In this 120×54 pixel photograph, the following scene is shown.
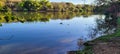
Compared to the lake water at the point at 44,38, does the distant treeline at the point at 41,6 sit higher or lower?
lower

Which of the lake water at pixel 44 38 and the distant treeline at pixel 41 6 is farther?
the distant treeline at pixel 41 6

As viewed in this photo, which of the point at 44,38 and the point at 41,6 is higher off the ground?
the point at 44,38

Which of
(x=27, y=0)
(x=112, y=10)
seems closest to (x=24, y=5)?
(x=27, y=0)

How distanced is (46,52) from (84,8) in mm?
142423

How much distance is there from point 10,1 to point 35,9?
2026 cm

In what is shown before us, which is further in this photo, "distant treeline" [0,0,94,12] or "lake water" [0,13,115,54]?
"distant treeline" [0,0,94,12]

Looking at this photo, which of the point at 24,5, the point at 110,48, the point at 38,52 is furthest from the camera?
the point at 24,5

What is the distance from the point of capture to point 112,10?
70.6 m

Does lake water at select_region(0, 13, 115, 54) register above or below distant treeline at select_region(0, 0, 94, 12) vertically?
above

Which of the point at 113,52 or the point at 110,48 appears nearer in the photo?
the point at 113,52

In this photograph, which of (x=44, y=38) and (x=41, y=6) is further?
(x=41, y=6)

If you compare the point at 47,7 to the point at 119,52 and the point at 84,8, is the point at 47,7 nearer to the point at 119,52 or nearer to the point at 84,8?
the point at 84,8

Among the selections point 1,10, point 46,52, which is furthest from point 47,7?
point 46,52

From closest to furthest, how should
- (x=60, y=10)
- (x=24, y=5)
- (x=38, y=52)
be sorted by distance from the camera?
(x=38, y=52) < (x=24, y=5) < (x=60, y=10)
